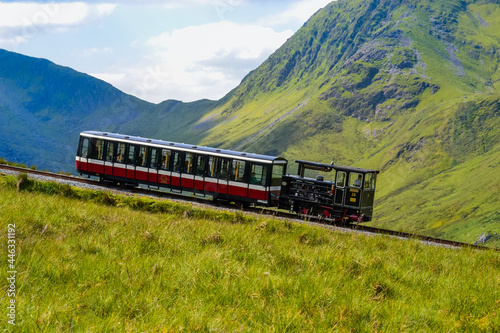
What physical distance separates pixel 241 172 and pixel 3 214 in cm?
2048

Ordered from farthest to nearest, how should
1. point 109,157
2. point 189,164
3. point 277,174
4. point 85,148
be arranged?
1. point 85,148
2. point 109,157
3. point 189,164
4. point 277,174

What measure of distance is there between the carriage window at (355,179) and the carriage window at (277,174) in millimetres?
4251

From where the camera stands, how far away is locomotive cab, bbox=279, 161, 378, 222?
2667cm

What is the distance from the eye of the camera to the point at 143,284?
569cm

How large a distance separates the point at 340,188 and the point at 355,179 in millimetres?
975

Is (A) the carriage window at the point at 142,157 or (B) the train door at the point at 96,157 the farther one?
(B) the train door at the point at 96,157

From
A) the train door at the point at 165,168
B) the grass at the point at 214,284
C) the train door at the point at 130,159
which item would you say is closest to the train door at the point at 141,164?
the train door at the point at 130,159

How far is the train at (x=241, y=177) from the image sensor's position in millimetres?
26891

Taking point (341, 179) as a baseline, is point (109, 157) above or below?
below

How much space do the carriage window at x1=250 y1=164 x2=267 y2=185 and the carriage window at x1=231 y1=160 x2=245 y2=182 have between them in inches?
23.5

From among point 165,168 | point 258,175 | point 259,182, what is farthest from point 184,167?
point 259,182

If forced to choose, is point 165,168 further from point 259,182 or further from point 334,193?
point 334,193

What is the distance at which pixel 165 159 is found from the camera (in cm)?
3016

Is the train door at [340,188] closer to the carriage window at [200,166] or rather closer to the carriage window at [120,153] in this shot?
the carriage window at [200,166]
